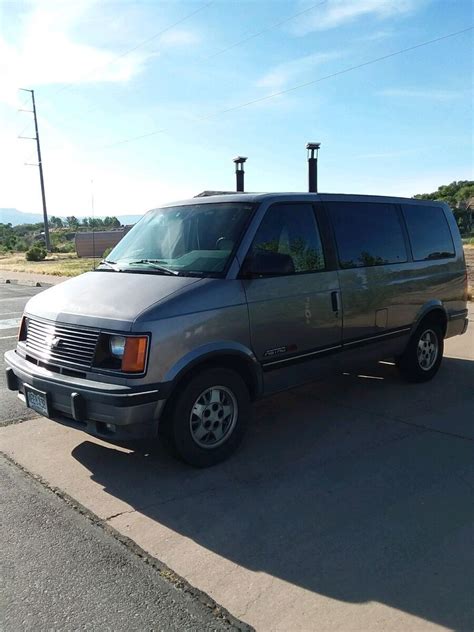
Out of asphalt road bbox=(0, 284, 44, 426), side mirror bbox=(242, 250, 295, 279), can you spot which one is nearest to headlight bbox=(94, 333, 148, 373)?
side mirror bbox=(242, 250, 295, 279)

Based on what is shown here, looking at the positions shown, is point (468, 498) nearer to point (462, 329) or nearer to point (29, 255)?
point (462, 329)

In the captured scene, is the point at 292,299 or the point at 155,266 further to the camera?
the point at 292,299

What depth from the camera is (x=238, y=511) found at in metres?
3.51

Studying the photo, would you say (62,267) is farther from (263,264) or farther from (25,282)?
(263,264)

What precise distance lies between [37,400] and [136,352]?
106 centimetres

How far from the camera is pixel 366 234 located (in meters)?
5.47

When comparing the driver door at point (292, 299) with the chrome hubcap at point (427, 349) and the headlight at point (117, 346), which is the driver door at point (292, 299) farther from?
the chrome hubcap at point (427, 349)

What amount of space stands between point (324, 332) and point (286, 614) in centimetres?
271

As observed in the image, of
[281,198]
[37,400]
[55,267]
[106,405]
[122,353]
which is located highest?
[281,198]

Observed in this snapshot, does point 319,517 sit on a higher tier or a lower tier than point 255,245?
lower

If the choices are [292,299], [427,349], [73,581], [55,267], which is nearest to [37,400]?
[73,581]

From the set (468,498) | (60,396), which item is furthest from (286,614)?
(60,396)

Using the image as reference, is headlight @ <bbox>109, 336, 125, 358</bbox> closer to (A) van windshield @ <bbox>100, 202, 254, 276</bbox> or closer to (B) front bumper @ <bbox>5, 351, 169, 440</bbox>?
(B) front bumper @ <bbox>5, 351, 169, 440</bbox>

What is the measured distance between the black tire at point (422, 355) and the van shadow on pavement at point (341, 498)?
2.28ft
